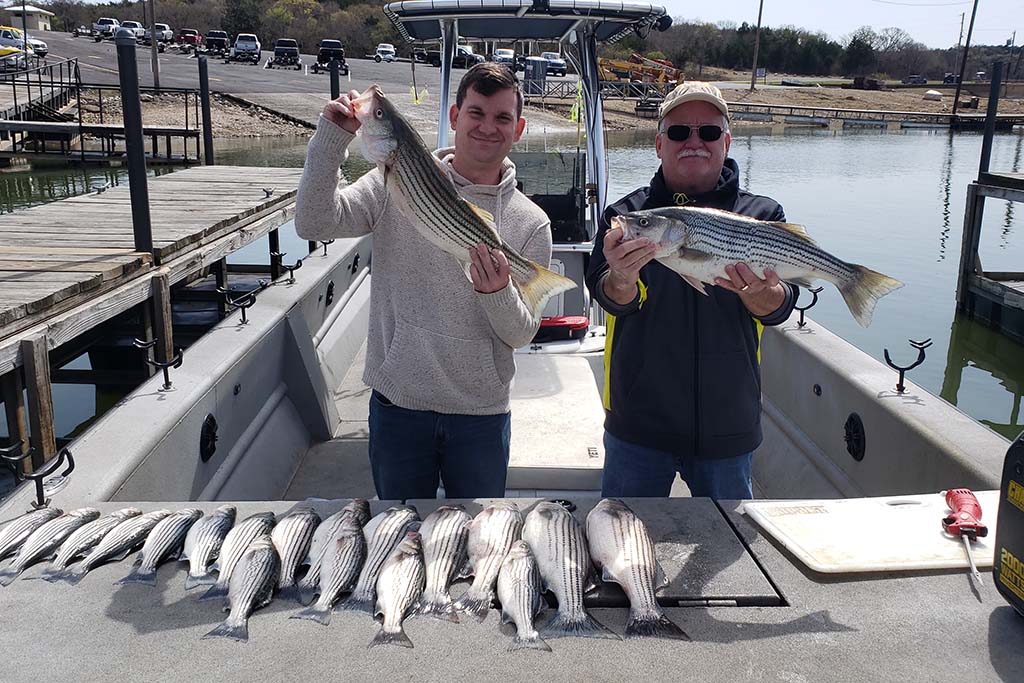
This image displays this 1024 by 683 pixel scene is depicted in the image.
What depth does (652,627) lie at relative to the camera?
6.68 feet

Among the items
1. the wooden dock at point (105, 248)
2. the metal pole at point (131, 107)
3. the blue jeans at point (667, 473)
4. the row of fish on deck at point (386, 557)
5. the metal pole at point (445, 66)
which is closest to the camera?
the row of fish on deck at point (386, 557)

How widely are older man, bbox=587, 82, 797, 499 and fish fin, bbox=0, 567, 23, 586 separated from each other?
1.96 metres

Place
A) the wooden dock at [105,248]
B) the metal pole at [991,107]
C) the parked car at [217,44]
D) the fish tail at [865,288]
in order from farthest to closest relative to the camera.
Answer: the parked car at [217,44], the metal pole at [991,107], the wooden dock at [105,248], the fish tail at [865,288]

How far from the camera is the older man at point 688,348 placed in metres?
2.95

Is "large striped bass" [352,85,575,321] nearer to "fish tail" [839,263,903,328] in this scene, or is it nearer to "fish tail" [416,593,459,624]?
"fish tail" [416,593,459,624]

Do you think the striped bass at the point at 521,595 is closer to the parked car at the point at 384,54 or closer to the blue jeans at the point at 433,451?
the blue jeans at the point at 433,451

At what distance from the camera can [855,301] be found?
284 cm

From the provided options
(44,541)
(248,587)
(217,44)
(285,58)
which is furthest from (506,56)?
(217,44)

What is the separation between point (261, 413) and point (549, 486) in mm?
1922

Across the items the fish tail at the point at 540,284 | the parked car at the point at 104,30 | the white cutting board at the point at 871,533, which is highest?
the parked car at the point at 104,30

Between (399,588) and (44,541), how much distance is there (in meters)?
1.08

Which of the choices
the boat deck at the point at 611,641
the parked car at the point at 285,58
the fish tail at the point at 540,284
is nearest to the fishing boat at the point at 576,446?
the boat deck at the point at 611,641

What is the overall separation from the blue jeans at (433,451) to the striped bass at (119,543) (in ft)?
2.64

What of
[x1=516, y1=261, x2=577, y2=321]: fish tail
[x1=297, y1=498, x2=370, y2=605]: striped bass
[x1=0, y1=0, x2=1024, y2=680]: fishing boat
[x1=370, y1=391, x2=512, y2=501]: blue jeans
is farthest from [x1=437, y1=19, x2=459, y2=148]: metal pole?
[x1=297, y1=498, x2=370, y2=605]: striped bass
